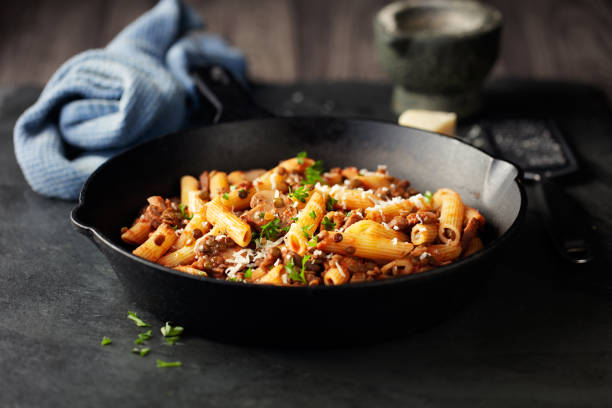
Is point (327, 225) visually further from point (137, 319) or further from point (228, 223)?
point (137, 319)

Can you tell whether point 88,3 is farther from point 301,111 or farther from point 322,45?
point 301,111

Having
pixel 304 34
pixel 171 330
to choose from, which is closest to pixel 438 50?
pixel 171 330

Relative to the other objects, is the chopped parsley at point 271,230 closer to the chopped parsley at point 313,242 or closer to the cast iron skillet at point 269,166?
the chopped parsley at point 313,242

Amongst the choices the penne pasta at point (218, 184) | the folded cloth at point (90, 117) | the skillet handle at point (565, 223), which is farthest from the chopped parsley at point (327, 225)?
the folded cloth at point (90, 117)

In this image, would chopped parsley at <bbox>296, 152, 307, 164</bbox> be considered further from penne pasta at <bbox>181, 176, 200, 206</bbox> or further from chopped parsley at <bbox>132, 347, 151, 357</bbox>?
chopped parsley at <bbox>132, 347, 151, 357</bbox>

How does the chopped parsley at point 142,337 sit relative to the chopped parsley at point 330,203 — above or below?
below

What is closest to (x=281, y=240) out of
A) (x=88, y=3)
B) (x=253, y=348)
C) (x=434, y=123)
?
(x=253, y=348)

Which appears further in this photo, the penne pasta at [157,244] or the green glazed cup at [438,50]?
the green glazed cup at [438,50]

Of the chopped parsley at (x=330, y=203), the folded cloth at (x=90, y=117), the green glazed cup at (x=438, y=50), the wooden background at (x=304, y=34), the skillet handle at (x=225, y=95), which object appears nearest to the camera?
the chopped parsley at (x=330, y=203)
